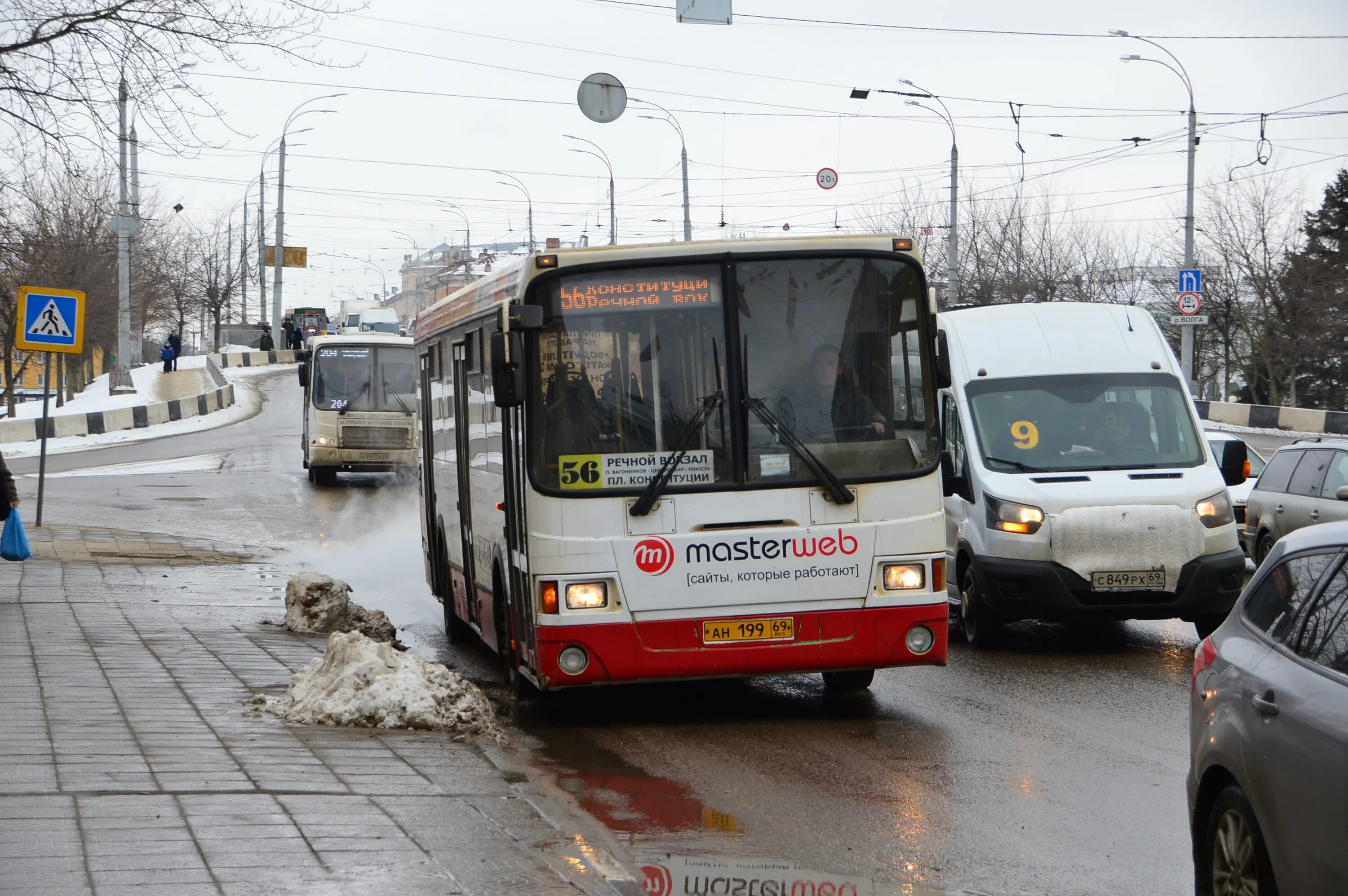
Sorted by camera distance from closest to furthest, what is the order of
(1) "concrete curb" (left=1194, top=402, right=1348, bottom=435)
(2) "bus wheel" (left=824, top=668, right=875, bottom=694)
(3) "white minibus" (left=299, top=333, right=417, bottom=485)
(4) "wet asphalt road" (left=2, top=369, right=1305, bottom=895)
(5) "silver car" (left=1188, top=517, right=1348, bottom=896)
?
(5) "silver car" (left=1188, top=517, right=1348, bottom=896), (4) "wet asphalt road" (left=2, top=369, right=1305, bottom=895), (2) "bus wheel" (left=824, top=668, right=875, bottom=694), (3) "white minibus" (left=299, top=333, right=417, bottom=485), (1) "concrete curb" (left=1194, top=402, right=1348, bottom=435)

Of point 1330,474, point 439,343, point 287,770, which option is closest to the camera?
point 287,770

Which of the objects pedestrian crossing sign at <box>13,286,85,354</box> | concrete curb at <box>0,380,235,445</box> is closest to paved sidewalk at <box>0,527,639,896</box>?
pedestrian crossing sign at <box>13,286,85,354</box>

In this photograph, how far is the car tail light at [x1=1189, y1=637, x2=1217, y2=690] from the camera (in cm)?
516

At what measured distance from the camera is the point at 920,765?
786 centimetres

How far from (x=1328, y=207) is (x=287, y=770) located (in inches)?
2061

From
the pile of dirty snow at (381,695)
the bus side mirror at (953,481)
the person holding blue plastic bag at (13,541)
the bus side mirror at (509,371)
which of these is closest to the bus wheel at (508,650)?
the pile of dirty snow at (381,695)

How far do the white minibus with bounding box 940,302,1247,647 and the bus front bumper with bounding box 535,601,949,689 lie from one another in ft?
7.83

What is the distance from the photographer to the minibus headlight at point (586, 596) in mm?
8656

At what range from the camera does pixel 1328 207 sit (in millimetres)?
53031

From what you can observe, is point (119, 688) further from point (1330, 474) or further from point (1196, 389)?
point (1196, 389)

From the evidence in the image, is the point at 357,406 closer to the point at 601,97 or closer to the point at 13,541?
the point at 601,97

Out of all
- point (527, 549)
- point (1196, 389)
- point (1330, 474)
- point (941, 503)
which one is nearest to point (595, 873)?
point (527, 549)

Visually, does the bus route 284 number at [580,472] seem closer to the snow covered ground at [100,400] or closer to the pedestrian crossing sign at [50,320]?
the pedestrian crossing sign at [50,320]

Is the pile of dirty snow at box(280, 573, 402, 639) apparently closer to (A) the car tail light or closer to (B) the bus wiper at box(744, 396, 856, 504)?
(B) the bus wiper at box(744, 396, 856, 504)
